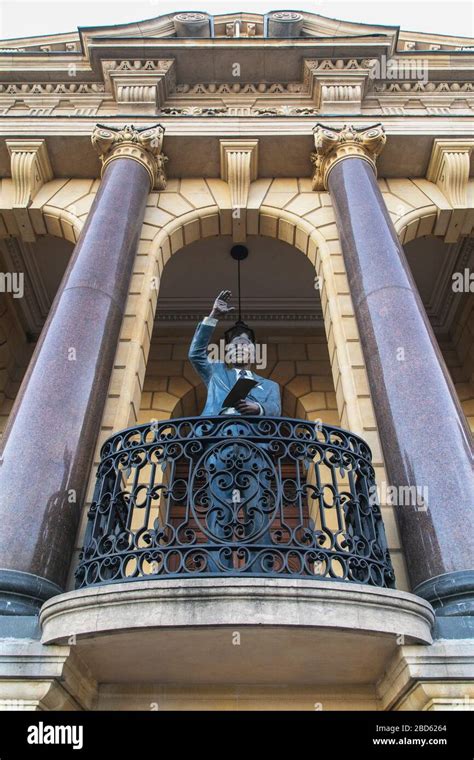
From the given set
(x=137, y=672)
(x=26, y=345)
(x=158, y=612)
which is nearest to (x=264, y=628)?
(x=158, y=612)

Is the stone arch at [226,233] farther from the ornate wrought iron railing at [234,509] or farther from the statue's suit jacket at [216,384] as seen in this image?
the statue's suit jacket at [216,384]

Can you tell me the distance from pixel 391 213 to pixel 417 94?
335 cm

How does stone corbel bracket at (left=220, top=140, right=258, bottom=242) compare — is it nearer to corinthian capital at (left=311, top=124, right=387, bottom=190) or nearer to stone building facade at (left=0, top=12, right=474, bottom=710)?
stone building facade at (left=0, top=12, right=474, bottom=710)

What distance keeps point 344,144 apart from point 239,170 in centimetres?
162

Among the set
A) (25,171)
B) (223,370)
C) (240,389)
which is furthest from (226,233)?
(240,389)

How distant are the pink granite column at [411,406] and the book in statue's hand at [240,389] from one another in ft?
4.88

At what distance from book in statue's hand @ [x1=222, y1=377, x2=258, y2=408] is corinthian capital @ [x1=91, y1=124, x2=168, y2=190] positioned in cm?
455

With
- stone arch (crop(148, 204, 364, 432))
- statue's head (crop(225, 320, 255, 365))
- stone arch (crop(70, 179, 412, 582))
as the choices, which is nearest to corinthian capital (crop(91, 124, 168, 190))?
stone arch (crop(70, 179, 412, 582))

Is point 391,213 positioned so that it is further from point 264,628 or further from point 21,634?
point 21,634

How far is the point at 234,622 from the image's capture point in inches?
139

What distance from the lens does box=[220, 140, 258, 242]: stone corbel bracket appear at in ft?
27.6

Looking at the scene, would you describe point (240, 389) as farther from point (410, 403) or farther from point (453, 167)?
point (453, 167)

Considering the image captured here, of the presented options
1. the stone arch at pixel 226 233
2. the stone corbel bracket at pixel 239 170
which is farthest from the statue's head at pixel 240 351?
the stone corbel bracket at pixel 239 170

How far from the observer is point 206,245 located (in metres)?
10.1
